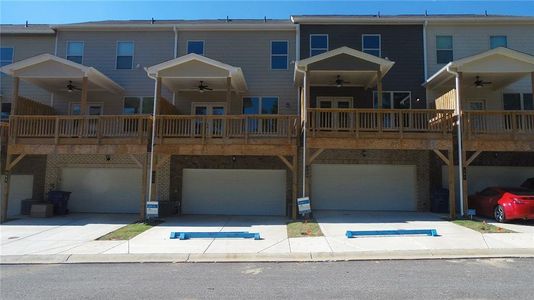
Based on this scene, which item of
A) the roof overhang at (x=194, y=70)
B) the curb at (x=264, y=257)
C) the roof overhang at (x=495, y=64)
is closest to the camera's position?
the curb at (x=264, y=257)

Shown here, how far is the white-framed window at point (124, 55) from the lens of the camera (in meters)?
18.8

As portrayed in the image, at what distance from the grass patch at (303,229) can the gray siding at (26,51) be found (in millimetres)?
13679

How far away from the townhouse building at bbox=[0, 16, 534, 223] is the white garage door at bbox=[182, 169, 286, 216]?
46 mm

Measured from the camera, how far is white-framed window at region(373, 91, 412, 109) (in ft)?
58.2

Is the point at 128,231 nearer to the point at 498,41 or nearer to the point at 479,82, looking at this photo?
the point at 479,82

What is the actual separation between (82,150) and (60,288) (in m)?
9.53

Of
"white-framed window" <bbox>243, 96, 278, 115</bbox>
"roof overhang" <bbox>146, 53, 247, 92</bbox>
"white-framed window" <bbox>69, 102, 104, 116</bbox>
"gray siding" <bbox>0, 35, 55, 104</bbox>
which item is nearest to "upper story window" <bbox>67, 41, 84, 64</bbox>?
"gray siding" <bbox>0, 35, 55, 104</bbox>

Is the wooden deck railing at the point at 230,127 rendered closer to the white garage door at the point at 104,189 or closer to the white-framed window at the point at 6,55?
the white garage door at the point at 104,189

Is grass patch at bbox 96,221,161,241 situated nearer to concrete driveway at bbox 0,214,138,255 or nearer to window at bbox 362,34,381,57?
concrete driveway at bbox 0,214,138,255

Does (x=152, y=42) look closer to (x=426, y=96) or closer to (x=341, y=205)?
(x=341, y=205)

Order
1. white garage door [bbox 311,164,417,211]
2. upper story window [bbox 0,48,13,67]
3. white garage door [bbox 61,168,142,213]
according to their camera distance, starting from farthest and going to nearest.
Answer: upper story window [bbox 0,48,13,67]
white garage door [bbox 61,168,142,213]
white garage door [bbox 311,164,417,211]

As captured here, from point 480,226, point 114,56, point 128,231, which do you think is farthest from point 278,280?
point 114,56

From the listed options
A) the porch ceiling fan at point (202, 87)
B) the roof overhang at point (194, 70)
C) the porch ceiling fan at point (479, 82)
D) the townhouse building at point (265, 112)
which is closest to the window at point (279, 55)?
the townhouse building at point (265, 112)

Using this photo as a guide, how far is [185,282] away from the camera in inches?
265
